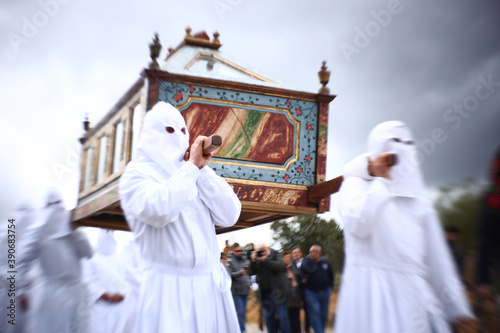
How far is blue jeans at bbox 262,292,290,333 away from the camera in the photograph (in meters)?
7.61

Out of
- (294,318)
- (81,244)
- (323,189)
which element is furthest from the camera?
(294,318)

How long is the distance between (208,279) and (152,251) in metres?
0.39

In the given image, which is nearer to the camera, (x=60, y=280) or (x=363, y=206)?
(x=363, y=206)

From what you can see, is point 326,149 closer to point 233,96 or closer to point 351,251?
point 233,96

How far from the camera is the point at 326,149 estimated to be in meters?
7.01

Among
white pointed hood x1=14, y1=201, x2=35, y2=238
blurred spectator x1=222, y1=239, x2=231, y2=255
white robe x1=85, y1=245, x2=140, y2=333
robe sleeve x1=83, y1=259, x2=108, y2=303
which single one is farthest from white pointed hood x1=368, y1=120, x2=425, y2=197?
blurred spectator x1=222, y1=239, x2=231, y2=255

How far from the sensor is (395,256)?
3.17m

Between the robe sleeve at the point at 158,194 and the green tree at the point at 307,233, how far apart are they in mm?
9362

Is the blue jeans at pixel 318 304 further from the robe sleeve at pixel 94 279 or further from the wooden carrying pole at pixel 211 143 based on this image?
the wooden carrying pole at pixel 211 143

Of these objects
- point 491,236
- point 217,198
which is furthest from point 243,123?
point 491,236

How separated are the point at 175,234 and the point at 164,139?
2.14ft

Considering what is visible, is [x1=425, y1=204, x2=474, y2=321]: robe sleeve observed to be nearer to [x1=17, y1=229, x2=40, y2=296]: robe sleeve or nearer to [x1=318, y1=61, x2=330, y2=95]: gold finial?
[x1=17, y1=229, x2=40, y2=296]: robe sleeve

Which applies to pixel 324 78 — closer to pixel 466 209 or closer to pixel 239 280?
pixel 239 280

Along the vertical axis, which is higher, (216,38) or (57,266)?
(216,38)
